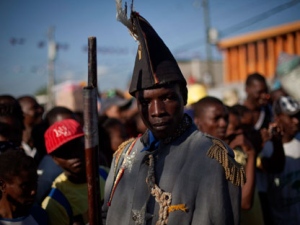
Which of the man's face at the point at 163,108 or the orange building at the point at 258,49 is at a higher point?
the orange building at the point at 258,49

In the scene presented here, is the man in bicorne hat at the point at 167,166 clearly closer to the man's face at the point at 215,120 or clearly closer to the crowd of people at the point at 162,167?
the crowd of people at the point at 162,167

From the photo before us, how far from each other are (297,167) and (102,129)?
223cm

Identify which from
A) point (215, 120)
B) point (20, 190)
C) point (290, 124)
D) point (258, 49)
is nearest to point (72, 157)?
point (20, 190)

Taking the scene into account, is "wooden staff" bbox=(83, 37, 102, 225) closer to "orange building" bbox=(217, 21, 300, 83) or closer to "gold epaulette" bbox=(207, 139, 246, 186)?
"gold epaulette" bbox=(207, 139, 246, 186)

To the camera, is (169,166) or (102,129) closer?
(169,166)

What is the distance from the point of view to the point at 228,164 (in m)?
2.25

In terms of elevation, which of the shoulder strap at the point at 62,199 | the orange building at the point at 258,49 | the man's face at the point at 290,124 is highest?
the orange building at the point at 258,49

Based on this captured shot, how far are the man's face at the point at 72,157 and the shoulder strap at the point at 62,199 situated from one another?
229 mm

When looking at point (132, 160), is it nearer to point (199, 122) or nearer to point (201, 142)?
point (201, 142)

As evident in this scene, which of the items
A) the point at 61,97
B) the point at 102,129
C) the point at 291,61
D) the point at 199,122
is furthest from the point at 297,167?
the point at 61,97

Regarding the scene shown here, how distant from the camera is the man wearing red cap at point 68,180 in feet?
10.6

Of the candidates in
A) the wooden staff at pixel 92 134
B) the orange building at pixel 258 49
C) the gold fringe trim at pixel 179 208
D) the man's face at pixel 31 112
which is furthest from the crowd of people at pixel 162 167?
the orange building at pixel 258 49

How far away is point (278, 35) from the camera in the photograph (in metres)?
13.6

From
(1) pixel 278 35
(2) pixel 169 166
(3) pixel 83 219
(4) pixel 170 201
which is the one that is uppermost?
(1) pixel 278 35
